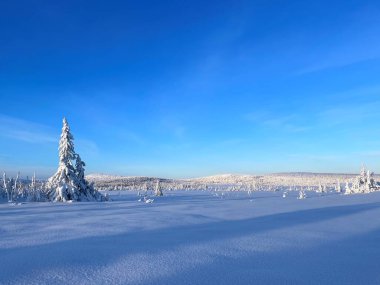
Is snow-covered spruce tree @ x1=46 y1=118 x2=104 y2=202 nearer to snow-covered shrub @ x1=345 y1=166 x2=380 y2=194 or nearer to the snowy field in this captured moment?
the snowy field

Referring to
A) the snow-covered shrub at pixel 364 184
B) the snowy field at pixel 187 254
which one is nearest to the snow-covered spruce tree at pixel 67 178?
the snowy field at pixel 187 254

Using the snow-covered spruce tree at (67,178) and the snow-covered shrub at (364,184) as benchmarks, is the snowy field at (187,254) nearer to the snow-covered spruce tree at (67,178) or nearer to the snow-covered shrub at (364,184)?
the snow-covered spruce tree at (67,178)

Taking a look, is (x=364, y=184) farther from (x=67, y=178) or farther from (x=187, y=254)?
(x=187, y=254)

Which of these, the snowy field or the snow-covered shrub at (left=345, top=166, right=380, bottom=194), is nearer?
the snowy field

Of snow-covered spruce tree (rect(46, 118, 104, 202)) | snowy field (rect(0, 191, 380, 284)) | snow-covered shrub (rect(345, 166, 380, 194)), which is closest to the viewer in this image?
snowy field (rect(0, 191, 380, 284))

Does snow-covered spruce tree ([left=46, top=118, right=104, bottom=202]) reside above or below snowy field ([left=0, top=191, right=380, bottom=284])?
above

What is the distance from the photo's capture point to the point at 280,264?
6.29m

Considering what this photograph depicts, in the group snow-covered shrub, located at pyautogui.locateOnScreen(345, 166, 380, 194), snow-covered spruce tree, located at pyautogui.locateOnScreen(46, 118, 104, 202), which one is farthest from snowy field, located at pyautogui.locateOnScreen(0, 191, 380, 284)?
snow-covered shrub, located at pyautogui.locateOnScreen(345, 166, 380, 194)

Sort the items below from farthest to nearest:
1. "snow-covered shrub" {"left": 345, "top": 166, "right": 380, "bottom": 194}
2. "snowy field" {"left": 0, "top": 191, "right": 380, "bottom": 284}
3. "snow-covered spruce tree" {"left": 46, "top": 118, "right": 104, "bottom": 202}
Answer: "snow-covered shrub" {"left": 345, "top": 166, "right": 380, "bottom": 194}
"snow-covered spruce tree" {"left": 46, "top": 118, "right": 104, "bottom": 202}
"snowy field" {"left": 0, "top": 191, "right": 380, "bottom": 284}

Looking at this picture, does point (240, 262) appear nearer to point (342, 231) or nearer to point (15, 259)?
point (15, 259)

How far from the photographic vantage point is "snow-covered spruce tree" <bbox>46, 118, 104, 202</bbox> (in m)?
32.9

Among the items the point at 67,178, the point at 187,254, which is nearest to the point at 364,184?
the point at 67,178

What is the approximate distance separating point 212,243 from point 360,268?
3.22 meters

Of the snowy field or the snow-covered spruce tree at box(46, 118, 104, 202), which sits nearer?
the snowy field
